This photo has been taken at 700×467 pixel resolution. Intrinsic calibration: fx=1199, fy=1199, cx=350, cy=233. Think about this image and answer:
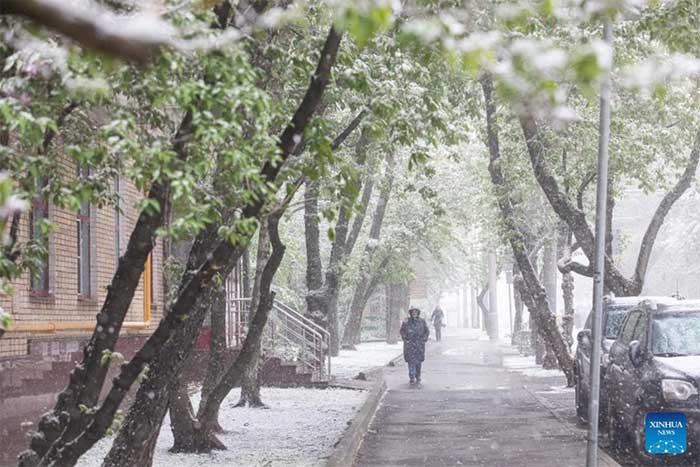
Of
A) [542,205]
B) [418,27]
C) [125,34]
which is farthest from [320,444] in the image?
[542,205]

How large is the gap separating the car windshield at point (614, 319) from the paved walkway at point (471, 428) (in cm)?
143

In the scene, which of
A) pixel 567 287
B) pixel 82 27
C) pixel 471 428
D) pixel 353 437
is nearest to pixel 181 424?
pixel 353 437

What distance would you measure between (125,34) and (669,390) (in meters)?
11.4

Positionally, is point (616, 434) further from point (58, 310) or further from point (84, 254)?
point (84, 254)

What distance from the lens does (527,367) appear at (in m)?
34.5

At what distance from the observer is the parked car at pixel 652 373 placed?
40.2 ft

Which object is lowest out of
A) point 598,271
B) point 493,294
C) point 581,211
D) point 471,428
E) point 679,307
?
point 471,428

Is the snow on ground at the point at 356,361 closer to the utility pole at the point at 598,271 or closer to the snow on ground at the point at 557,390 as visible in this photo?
the snow on ground at the point at 557,390

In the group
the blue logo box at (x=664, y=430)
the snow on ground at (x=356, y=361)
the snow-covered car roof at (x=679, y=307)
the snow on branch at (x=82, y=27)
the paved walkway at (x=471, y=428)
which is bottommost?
the paved walkway at (x=471, y=428)

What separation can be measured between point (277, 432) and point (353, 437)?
168cm

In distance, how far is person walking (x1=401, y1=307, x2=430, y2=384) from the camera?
88.6 ft

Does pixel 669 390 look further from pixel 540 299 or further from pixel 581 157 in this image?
pixel 540 299

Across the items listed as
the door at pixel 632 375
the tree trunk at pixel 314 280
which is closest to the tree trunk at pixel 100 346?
the door at pixel 632 375

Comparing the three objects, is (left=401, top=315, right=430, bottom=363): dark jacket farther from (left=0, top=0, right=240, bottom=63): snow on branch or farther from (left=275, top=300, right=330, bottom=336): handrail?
(left=0, top=0, right=240, bottom=63): snow on branch
